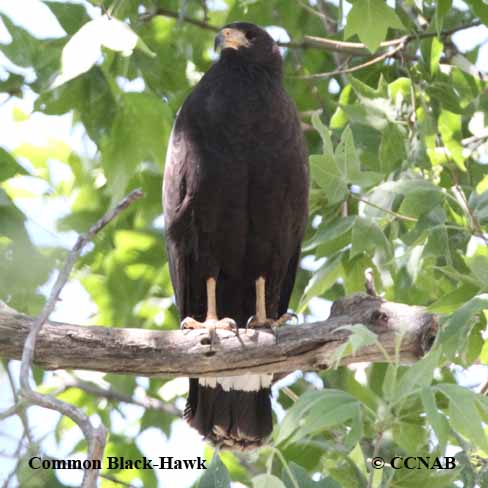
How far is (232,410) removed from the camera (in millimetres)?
5641

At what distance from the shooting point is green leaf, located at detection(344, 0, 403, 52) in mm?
4516

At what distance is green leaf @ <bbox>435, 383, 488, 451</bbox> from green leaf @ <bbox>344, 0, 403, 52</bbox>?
74.7 inches

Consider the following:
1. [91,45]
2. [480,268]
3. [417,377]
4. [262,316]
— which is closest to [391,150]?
[262,316]

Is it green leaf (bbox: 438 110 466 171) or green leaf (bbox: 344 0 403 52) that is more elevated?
green leaf (bbox: 344 0 403 52)

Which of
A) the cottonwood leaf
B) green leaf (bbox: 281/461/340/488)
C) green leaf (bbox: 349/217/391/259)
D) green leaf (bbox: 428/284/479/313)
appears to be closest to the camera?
green leaf (bbox: 281/461/340/488)

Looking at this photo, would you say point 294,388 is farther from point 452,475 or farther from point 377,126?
point 452,475

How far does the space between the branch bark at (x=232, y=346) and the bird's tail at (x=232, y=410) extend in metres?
0.91

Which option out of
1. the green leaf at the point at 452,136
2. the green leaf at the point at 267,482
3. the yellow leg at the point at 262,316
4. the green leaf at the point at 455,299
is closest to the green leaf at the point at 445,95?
the green leaf at the point at 452,136

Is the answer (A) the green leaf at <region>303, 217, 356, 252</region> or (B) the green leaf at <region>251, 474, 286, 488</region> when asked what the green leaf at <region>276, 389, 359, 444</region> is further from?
(A) the green leaf at <region>303, 217, 356, 252</region>

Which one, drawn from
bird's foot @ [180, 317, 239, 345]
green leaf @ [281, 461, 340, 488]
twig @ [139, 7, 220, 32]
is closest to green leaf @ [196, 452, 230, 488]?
green leaf @ [281, 461, 340, 488]

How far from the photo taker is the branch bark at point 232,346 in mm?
4270

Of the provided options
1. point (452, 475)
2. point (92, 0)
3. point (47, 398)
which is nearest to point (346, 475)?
point (452, 475)

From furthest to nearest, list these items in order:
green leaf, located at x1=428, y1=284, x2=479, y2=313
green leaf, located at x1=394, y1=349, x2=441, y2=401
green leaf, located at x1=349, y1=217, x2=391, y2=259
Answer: green leaf, located at x1=349, y1=217, x2=391, y2=259
green leaf, located at x1=428, y1=284, x2=479, y2=313
green leaf, located at x1=394, y1=349, x2=441, y2=401

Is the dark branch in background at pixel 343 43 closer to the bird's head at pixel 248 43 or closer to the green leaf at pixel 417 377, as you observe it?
the bird's head at pixel 248 43
